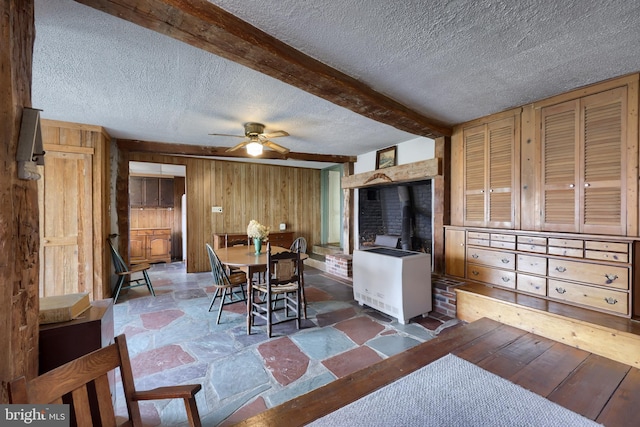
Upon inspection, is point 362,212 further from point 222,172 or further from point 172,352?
point 172,352

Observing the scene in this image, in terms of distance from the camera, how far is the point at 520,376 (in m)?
1.34

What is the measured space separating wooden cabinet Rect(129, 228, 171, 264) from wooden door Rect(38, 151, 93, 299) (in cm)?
296

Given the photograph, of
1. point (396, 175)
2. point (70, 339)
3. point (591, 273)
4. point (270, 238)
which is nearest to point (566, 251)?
point (591, 273)

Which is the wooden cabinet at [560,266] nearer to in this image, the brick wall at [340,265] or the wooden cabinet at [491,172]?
the wooden cabinet at [491,172]

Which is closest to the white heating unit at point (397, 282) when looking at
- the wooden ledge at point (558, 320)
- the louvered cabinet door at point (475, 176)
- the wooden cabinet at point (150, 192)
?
the wooden ledge at point (558, 320)

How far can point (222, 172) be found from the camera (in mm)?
5816

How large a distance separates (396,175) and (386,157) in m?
0.58

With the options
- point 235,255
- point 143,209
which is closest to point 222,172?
point 143,209

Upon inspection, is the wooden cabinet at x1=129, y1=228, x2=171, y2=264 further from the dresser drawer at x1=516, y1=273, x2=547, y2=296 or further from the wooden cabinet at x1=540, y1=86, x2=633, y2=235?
the wooden cabinet at x1=540, y1=86, x2=633, y2=235

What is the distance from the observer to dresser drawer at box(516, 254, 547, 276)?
265 centimetres

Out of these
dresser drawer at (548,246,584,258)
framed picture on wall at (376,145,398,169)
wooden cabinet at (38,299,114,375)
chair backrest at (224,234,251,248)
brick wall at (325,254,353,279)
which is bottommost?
brick wall at (325,254,353,279)

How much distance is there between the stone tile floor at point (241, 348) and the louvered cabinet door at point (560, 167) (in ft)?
4.93

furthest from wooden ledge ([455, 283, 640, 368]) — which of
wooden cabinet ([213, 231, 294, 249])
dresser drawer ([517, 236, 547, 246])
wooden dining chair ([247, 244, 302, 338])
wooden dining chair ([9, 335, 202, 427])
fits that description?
wooden cabinet ([213, 231, 294, 249])

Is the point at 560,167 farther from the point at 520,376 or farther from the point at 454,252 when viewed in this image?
the point at 520,376
